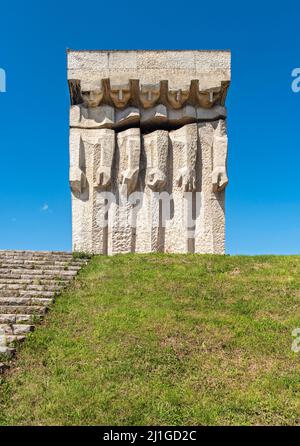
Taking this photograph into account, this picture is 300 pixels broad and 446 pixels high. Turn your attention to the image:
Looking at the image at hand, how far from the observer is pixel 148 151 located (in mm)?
11859

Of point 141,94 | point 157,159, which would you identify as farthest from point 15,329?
point 141,94

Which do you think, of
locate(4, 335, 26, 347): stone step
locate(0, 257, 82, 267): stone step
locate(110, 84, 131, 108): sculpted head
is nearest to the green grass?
locate(4, 335, 26, 347): stone step

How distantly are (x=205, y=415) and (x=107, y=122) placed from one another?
8991 mm

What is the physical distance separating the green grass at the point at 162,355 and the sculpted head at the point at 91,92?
5.41 metres

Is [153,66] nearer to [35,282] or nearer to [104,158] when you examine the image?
[104,158]

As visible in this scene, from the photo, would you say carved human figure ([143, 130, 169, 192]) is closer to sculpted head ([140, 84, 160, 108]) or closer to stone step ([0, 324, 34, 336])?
sculpted head ([140, 84, 160, 108])

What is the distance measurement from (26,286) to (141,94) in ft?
20.7

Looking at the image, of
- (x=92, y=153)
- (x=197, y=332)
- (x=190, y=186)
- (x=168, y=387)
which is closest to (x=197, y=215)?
(x=190, y=186)

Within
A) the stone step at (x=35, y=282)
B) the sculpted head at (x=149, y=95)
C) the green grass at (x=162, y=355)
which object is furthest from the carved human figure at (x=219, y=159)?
the stone step at (x=35, y=282)

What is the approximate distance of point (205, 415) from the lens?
429 cm

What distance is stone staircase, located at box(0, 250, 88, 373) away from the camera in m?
6.06

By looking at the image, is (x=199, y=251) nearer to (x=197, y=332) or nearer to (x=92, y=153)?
(x=92, y=153)

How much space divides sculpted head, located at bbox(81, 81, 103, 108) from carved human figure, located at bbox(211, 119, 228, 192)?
322 centimetres

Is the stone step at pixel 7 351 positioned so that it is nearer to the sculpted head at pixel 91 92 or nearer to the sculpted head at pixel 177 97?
the sculpted head at pixel 91 92
